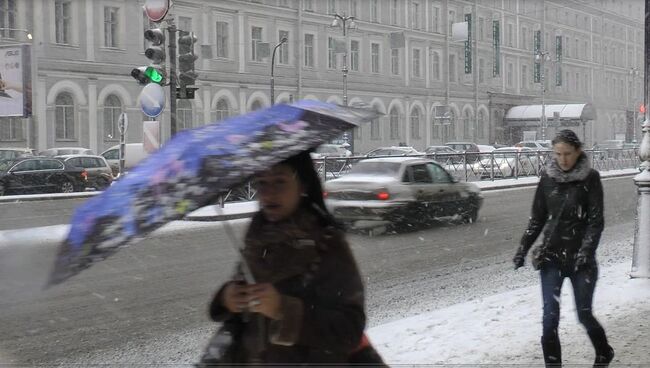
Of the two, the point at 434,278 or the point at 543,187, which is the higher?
the point at 543,187

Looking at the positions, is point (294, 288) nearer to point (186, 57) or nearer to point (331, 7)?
point (186, 57)

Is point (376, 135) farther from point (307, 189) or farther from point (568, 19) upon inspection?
point (307, 189)

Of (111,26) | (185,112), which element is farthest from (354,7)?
(111,26)

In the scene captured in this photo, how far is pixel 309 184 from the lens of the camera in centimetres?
241

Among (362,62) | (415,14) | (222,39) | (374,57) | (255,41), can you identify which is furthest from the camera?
(415,14)

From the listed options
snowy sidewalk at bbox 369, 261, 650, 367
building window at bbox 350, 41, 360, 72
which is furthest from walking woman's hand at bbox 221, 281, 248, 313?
building window at bbox 350, 41, 360, 72

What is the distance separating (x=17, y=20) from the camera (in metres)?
33.2

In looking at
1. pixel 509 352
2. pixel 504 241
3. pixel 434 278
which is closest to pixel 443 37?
pixel 504 241

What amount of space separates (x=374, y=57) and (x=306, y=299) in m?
47.0

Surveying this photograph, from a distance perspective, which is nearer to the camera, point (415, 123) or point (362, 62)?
point (362, 62)

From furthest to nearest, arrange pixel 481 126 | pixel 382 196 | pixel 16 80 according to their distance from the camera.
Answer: pixel 481 126, pixel 16 80, pixel 382 196

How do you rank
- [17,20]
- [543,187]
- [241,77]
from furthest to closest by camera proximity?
1. [241,77]
2. [17,20]
3. [543,187]

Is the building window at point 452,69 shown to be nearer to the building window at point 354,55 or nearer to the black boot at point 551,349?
→ the building window at point 354,55

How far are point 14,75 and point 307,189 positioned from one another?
29350 mm
